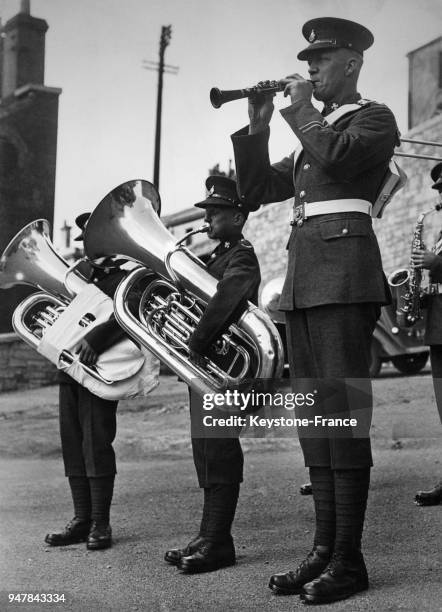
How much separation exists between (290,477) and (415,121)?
12.1 feet

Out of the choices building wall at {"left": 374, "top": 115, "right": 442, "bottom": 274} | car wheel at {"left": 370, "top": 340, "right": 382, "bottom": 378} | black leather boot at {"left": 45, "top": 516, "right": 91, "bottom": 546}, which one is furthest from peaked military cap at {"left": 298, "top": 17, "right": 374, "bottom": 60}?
car wheel at {"left": 370, "top": 340, "right": 382, "bottom": 378}

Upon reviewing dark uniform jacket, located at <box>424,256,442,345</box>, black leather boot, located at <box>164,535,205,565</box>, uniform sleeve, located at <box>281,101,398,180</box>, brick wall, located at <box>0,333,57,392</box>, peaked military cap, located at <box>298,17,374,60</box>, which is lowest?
black leather boot, located at <box>164,535,205,565</box>

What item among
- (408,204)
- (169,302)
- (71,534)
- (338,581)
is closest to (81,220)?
(169,302)

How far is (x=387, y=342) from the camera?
8852 millimetres

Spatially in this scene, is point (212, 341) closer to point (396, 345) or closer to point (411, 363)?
point (396, 345)

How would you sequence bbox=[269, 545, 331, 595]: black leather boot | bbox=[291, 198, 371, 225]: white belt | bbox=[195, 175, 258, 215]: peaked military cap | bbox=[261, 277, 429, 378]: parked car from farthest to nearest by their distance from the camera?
bbox=[261, 277, 429, 378]: parked car
bbox=[195, 175, 258, 215]: peaked military cap
bbox=[291, 198, 371, 225]: white belt
bbox=[269, 545, 331, 595]: black leather boot

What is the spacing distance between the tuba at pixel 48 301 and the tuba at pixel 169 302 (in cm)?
28

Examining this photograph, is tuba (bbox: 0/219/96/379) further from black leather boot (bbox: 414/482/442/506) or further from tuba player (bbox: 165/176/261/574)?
black leather boot (bbox: 414/482/442/506)

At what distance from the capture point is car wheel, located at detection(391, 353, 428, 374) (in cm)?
924

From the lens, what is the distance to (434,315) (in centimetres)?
450

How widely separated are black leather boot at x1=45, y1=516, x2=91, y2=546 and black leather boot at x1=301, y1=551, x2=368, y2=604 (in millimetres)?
1444

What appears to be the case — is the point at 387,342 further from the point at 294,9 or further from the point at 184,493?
the point at 294,9

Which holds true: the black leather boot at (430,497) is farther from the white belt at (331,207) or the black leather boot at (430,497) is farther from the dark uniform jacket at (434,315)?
the white belt at (331,207)

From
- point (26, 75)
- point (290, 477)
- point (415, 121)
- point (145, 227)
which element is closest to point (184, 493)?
point (290, 477)
